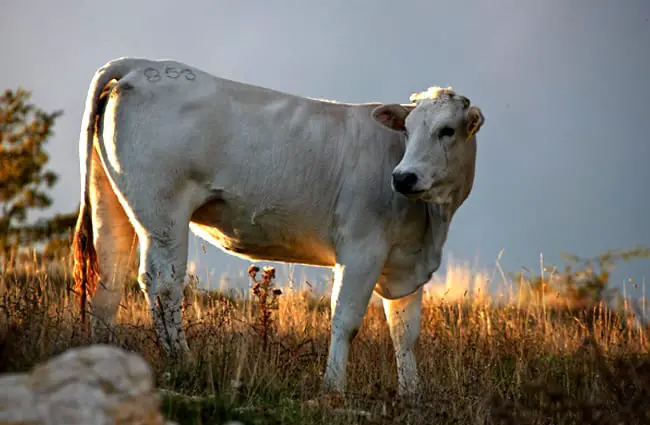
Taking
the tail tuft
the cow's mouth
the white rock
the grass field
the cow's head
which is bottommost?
the white rock

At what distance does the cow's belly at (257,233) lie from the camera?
8844 mm

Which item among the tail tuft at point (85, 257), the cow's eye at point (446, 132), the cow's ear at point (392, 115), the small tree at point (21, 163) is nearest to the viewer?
the cow's eye at point (446, 132)

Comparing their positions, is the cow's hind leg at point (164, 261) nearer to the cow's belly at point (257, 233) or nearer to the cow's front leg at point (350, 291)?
the cow's belly at point (257, 233)

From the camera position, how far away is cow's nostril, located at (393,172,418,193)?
8.35m

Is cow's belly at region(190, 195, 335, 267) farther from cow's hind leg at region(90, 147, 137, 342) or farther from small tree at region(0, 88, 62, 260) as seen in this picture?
small tree at region(0, 88, 62, 260)

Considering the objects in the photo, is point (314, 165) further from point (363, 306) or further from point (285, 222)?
point (363, 306)

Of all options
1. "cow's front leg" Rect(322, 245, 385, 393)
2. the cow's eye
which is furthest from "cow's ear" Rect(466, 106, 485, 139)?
"cow's front leg" Rect(322, 245, 385, 393)

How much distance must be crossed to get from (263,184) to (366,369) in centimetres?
210

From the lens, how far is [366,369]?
31.2ft

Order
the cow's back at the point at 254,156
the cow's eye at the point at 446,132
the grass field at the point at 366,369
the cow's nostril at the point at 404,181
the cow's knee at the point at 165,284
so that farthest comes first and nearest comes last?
the cow's eye at the point at 446,132, the cow's back at the point at 254,156, the cow's knee at the point at 165,284, the cow's nostril at the point at 404,181, the grass field at the point at 366,369

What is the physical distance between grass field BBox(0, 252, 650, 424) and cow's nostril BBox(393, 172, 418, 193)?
1603 millimetres

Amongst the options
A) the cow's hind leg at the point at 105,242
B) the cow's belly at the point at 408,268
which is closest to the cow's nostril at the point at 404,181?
the cow's belly at the point at 408,268

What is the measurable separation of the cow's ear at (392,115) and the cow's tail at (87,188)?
2254 mm

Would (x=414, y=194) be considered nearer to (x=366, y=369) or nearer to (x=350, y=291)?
(x=350, y=291)
